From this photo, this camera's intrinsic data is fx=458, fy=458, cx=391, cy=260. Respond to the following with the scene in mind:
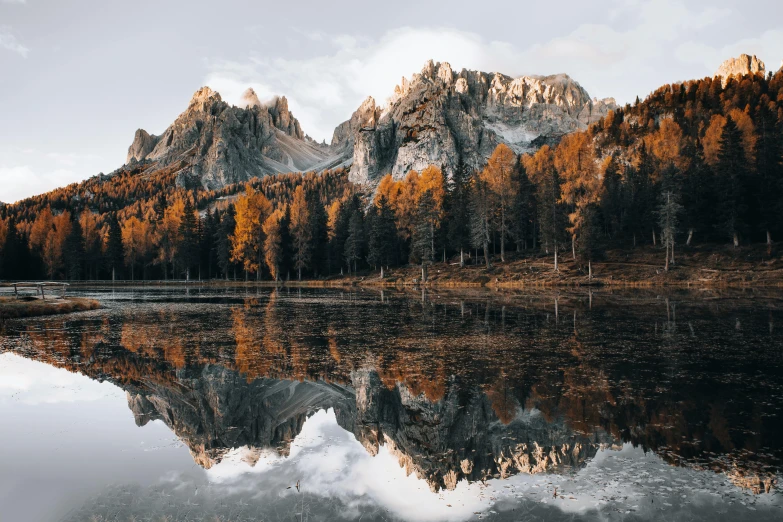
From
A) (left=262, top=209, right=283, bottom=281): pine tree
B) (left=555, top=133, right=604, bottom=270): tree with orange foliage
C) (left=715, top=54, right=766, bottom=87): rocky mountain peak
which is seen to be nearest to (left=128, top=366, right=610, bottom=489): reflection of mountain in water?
(left=555, top=133, right=604, bottom=270): tree with orange foliage

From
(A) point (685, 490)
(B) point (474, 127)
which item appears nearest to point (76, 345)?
(A) point (685, 490)

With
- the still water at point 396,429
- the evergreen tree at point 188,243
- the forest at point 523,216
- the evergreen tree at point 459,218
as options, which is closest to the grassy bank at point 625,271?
the forest at point 523,216

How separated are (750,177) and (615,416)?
77134 mm

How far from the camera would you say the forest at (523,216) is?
219ft

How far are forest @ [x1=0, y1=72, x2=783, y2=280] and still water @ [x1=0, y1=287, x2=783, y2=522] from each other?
169ft

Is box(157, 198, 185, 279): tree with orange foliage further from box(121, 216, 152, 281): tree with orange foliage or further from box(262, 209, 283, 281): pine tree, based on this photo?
box(262, 209, 283, 281): pine tree

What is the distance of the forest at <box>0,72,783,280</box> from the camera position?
66.9m

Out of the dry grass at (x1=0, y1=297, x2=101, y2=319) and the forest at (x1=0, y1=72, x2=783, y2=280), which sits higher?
the forest at (x1=0, y1=72, x2=783, y2=280)

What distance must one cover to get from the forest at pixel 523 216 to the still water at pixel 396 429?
5165cm

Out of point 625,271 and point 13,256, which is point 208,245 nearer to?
point 13,256

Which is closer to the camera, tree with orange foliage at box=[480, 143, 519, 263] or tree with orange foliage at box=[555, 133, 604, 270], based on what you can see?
tree with orange foliage at box=[555, 133, 604, 270]

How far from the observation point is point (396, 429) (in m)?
9.41

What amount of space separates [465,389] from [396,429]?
294 centimetres

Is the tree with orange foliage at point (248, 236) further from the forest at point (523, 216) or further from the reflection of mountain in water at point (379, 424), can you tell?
the reflection of mountain in water at point (379, 424)
